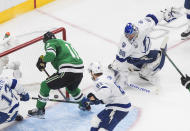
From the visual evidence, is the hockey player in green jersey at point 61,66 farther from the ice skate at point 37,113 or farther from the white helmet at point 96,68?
the white helmet at point 96,68

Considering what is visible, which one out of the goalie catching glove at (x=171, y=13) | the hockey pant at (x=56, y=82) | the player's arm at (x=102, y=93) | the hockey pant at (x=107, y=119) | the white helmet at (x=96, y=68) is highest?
the goalie catching glove at (x=171, y=13)

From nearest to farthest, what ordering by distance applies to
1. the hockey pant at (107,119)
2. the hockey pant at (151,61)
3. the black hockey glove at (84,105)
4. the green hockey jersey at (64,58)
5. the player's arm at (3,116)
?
the hockey pant at (107,119) → the player's arm at (3,116) → the green hockey jersey at (64,58) → the black hockey glove at (84,105) → the hockey pant at (151,61)

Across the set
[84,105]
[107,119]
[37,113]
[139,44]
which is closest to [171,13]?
[139,44]

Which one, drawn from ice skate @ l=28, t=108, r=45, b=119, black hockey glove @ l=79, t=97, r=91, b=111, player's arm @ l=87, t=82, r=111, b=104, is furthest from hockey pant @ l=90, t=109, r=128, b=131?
ice skate @ l=28, t=108, r=45, b=119

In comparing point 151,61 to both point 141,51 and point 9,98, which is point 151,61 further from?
A: point 9,98

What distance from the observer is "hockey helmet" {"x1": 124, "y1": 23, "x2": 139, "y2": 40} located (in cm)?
502

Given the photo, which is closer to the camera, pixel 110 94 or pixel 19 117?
pixel 110 94

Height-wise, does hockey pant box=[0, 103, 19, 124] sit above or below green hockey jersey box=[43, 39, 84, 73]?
below

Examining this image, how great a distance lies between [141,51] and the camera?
529 centimetres

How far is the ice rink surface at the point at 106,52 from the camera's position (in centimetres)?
494

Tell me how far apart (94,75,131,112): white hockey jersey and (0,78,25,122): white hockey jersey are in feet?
2.80

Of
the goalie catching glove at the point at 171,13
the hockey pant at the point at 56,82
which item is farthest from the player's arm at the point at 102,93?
the goalie catching glove at the point at 171,13

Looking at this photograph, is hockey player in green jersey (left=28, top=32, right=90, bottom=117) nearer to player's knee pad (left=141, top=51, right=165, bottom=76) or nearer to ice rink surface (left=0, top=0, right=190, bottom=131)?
ice rink surface (left=0, top=0, right=190, bottom=131)

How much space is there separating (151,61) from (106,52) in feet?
3.30
